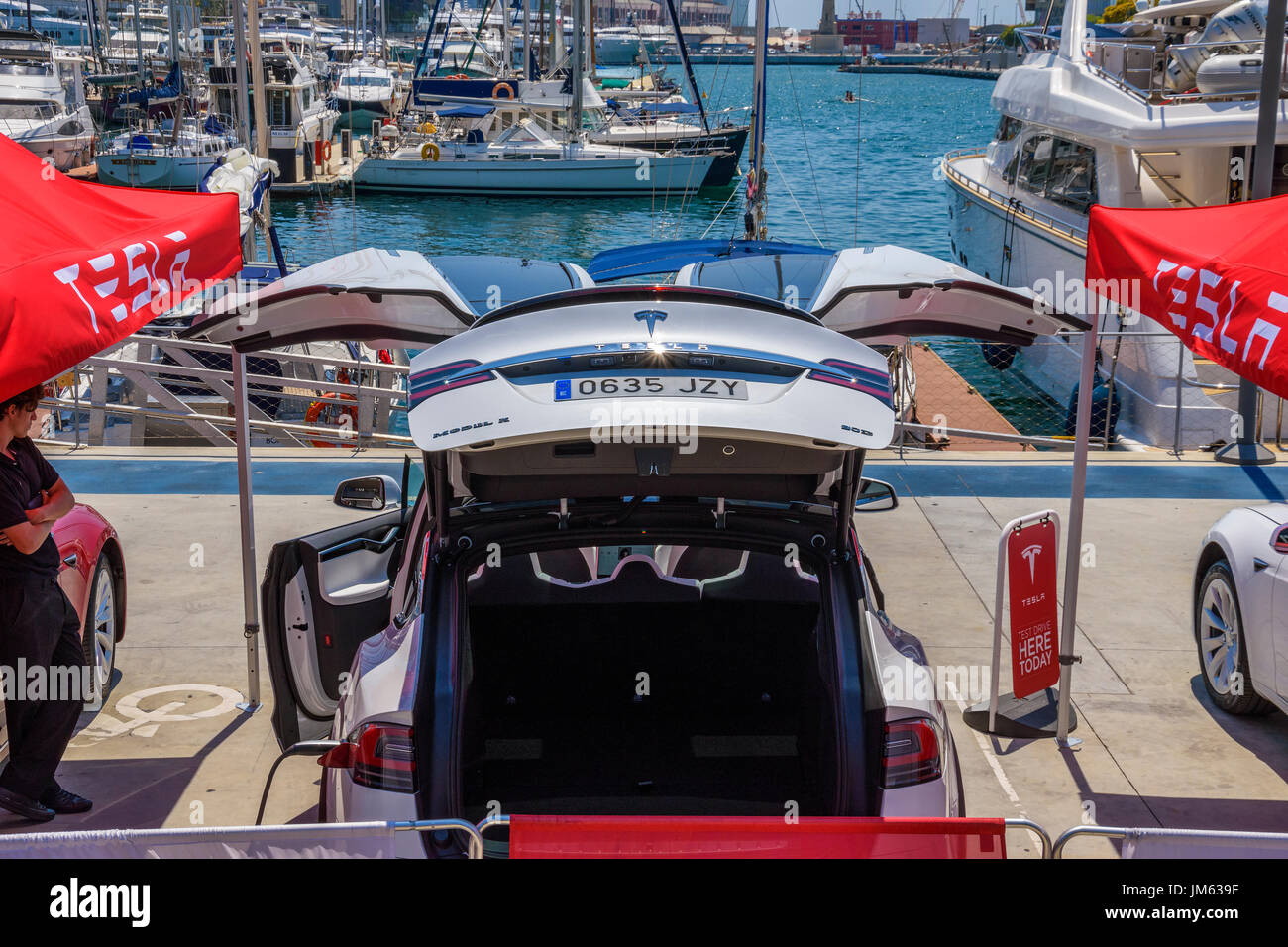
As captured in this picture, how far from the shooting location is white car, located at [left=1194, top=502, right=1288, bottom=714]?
5.80 metres

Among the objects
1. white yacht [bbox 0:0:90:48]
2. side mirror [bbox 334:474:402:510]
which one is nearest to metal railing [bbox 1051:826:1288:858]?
side mirror [bbox 334:474:402:510]

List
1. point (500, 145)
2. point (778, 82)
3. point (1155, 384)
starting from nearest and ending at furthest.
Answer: point (1155, 384) → point (500, 145) → point (778, 82)

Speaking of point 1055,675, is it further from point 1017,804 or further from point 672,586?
point 672,586

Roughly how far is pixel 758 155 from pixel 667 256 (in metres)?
4.47

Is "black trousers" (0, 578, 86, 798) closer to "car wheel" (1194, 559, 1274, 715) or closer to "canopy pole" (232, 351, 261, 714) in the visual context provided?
"canopy pole" (232, 351, 261, 714)

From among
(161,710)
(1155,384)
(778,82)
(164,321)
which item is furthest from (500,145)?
(778,82)

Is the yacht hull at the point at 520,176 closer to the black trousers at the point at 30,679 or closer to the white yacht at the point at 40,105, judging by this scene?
the white yacht at the point at 40,105

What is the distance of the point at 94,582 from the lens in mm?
6117

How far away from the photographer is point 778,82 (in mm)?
150500

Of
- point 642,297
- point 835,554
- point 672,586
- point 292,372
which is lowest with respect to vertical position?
point 292,372
